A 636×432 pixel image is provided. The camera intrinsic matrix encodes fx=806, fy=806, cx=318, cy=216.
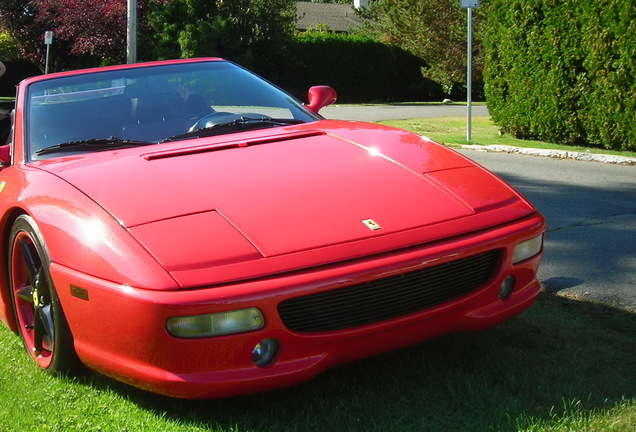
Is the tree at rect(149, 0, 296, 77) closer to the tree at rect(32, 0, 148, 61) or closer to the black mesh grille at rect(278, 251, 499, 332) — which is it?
the tree at rect(32, 0, 148, 61)

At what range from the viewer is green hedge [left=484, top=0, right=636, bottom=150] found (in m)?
10.6

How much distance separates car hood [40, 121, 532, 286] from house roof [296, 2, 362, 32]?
48505 millimetres

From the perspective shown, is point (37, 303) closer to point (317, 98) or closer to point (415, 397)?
point (415, 397)

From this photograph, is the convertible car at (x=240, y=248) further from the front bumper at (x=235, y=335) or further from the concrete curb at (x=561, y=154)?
the concrete curb at (x=561, y=154)

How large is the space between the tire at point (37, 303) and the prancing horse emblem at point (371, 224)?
120 cm

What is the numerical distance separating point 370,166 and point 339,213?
0.48 meters

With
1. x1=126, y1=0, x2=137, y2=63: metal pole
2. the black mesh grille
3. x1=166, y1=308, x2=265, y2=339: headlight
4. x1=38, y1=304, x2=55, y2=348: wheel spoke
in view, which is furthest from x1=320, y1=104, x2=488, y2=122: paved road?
x1=166, y1=308, x2=265, y2=339: headlight

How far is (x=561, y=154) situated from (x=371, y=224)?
330 inches

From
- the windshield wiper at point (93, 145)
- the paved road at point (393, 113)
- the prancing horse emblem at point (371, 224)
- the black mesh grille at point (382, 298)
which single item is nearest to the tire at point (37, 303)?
the windshield wiper at point (93, 145)

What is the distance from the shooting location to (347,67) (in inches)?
1299

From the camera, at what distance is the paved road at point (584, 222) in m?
4.55

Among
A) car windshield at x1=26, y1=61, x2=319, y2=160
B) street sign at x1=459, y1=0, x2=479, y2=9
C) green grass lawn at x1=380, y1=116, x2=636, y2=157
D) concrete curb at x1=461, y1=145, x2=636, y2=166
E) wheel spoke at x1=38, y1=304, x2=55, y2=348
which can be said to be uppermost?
car windshield at x1=26, y1=61, x2=319, y2=160

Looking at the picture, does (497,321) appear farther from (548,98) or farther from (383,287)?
(548,98)

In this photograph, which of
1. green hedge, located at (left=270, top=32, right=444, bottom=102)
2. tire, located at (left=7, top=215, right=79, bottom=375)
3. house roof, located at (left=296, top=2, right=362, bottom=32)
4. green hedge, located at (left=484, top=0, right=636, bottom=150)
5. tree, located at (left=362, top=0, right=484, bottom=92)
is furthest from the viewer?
house roof, located at (left=296, top=2, right=362, bottom=32)
